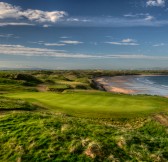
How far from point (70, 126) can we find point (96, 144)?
3.09m

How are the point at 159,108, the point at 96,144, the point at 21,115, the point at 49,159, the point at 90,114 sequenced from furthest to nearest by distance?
the point at 159,108 < the point at 90,114 < the point at 21,115 < the point at 96,144 < the point at 49,159

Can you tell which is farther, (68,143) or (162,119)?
(162,119)

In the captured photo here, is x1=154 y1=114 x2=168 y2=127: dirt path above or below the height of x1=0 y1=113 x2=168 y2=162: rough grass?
below

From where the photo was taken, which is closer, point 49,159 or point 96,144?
point 49,159

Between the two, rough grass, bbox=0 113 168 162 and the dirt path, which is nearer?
rough grass, bbox=0 113 168 162

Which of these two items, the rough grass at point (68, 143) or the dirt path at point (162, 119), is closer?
the rough grass at point (68, 143)

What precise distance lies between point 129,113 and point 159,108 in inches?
201

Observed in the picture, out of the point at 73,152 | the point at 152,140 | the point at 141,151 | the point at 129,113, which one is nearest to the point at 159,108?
the point at 129,113

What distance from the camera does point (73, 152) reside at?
16.2m

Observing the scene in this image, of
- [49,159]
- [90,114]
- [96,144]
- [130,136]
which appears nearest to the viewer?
[49,159]

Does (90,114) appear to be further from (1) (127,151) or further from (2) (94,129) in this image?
(1) (127,151)

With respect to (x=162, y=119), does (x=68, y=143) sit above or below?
above

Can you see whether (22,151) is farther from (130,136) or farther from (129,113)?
(129,113)

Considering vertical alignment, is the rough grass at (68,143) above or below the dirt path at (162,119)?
above
